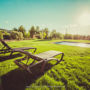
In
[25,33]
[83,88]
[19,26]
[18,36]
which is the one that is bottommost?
[83,88]

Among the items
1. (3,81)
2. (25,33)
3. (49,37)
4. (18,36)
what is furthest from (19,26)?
(3,81)

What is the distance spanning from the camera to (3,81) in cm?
190

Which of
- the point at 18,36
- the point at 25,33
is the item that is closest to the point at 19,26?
the point at 25,33

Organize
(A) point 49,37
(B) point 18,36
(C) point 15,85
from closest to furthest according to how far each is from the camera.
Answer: (C) point 15,85 < (B) point 18,36 < (A) point 49,37

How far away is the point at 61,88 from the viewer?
1679mm

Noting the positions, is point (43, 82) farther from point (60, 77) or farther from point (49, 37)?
point (49, 37)

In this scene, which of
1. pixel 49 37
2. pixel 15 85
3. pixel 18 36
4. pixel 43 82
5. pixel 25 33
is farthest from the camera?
pixel 49 37

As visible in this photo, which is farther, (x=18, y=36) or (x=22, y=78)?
(x=18, y=36)

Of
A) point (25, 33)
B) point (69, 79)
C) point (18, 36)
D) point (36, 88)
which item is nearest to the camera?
point (36, 88)

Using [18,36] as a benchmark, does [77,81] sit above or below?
below

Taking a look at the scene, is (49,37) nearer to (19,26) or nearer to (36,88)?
(19,26)

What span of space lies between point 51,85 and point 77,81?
960 millimetres

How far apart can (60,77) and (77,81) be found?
0.58 metres

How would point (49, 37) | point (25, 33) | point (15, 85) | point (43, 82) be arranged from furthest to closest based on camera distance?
point (49, 37)
point (25, 33)
point (43, 82)
point (15, 85)
